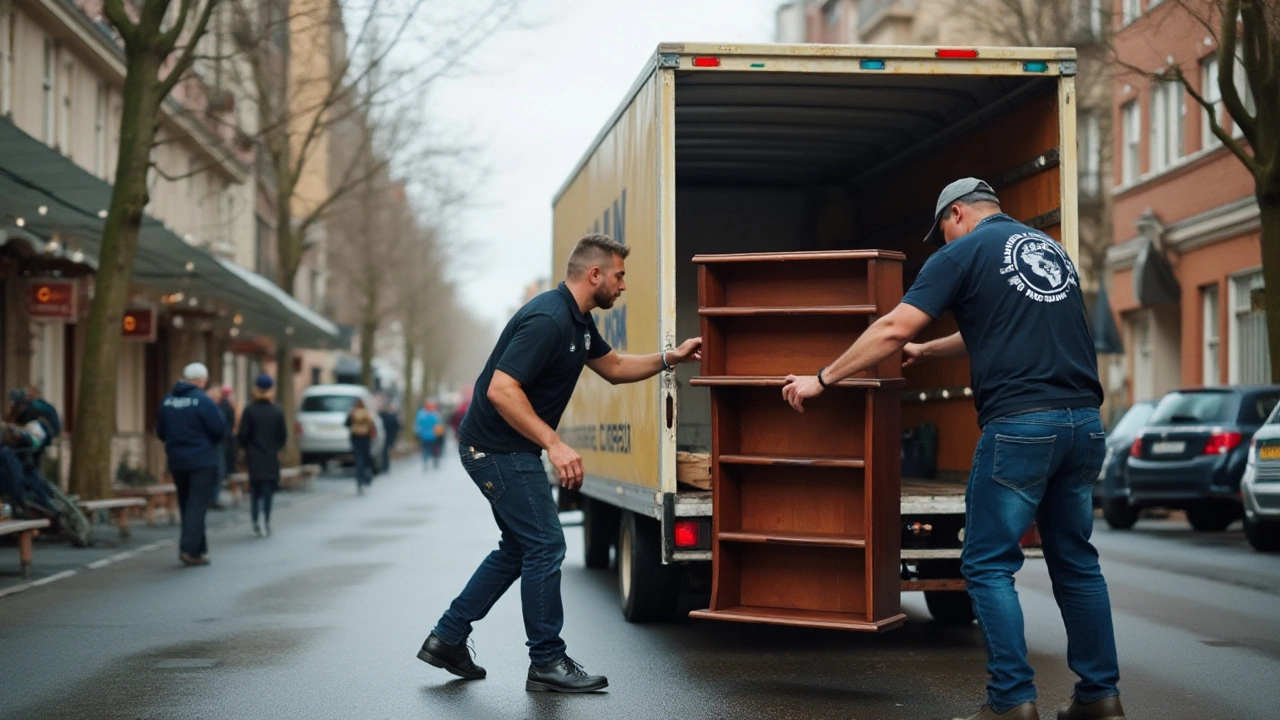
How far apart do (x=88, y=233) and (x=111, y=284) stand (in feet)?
9.34

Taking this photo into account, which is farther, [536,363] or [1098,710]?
[536,363]

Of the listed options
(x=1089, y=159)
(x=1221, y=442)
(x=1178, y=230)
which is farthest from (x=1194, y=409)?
(x=1089, y=159)

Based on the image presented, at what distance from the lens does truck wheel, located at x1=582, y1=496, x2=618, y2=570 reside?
44.3 feet

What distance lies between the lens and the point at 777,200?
1430 centimetres

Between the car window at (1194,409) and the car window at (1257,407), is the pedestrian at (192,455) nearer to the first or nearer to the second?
the car window at (1194,409)

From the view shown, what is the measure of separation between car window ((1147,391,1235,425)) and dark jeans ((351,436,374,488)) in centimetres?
1633

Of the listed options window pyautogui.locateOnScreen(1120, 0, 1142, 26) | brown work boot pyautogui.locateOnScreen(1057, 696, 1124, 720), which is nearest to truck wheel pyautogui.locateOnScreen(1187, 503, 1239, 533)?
window pyautogui.locateOnScreen(1120, 0, 1142, 26)

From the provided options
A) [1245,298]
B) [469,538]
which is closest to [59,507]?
[469,538]

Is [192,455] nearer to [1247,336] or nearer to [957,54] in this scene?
[957,54]

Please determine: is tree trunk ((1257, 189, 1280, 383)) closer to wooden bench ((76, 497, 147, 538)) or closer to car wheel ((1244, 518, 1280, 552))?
car wheel ((1244, 518, 1280, 552))

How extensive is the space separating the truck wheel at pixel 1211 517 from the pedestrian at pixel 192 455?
37.6 ft

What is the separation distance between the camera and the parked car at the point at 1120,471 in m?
20.3

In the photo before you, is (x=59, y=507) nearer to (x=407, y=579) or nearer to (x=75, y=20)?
(x=407, y=579)

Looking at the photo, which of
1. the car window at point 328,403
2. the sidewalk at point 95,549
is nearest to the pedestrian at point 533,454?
the sidewalk at point 95,549
